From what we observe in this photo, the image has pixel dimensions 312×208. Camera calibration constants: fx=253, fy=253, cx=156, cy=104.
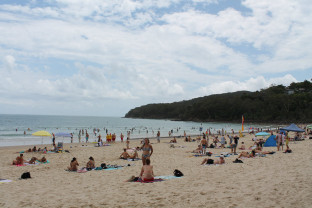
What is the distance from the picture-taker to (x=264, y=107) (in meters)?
99.0

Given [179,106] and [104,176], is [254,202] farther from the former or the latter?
[179,106]

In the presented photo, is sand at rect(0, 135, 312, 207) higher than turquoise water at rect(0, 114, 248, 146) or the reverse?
higher

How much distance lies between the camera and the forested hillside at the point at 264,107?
87625 mm

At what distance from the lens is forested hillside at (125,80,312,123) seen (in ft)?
287

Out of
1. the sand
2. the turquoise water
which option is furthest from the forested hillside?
the sand

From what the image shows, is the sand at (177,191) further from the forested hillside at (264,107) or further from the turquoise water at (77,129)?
the forested hillside at (264,107)

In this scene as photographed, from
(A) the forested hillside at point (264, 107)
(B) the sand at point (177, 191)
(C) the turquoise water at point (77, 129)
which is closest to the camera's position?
(B) the sand at point (177, 191)

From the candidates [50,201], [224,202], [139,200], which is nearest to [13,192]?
[50,201]

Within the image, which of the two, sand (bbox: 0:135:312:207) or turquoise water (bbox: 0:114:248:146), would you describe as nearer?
sand (bbox: 0:135:312:207)

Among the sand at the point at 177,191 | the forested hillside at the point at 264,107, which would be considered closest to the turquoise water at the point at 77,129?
the forested hillside at the point at 264,107

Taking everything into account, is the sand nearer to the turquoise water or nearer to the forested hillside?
the turquoise water

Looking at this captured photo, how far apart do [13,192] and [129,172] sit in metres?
4.19

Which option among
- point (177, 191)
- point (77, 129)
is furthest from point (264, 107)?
point (177, 191)

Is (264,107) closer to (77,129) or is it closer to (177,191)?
(77,129)
